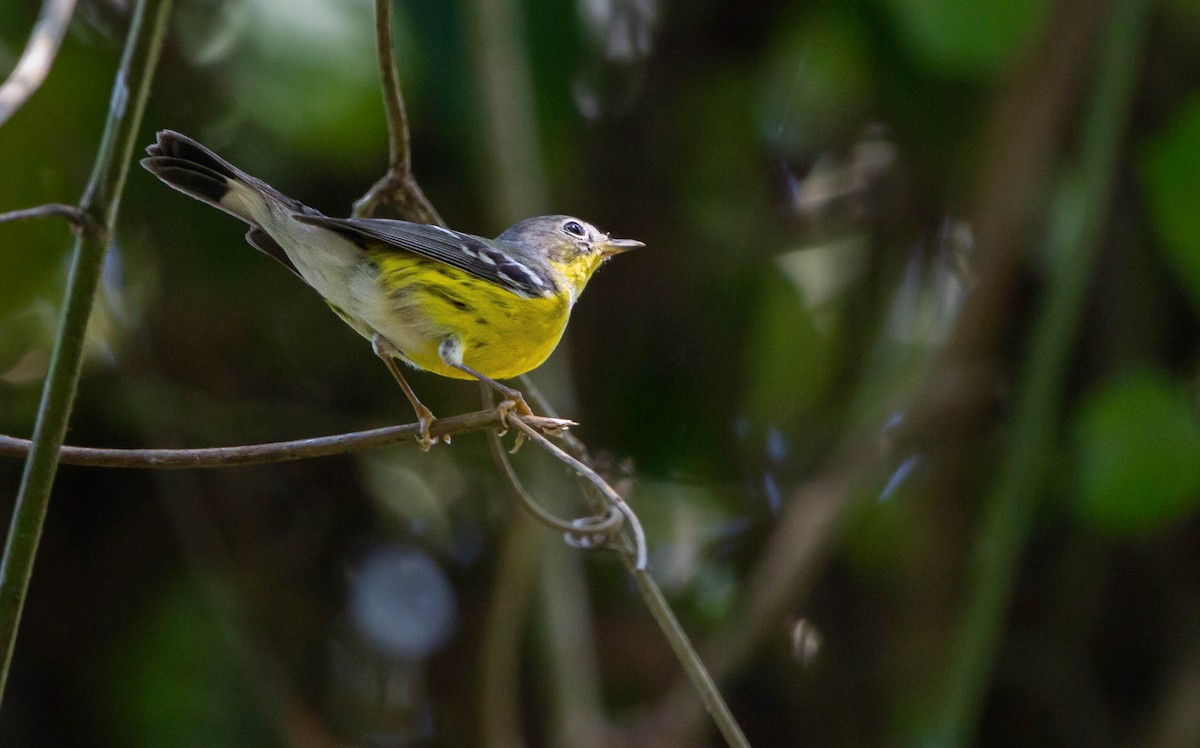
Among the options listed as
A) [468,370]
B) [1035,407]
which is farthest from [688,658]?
[1035,407]

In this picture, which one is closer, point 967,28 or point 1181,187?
point 1181,187

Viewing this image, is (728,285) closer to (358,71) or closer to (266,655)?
(358,71)

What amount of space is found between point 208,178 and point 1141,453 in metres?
2.37

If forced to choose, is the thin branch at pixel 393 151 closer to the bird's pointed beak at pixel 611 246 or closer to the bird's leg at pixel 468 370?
the bird's leg at pixel 468 370

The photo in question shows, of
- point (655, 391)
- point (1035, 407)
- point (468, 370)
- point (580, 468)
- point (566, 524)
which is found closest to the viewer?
point (580, 468)

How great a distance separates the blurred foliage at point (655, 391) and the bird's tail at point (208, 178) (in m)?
1.23

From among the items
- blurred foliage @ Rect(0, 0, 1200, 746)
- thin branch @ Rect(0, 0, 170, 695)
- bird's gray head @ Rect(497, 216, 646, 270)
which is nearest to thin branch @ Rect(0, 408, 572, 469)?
thin branch @ Rect(0, 0, 170, 695)

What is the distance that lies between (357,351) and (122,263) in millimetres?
710

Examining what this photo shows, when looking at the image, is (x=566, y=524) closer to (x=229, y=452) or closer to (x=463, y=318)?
(x=229, y=452)

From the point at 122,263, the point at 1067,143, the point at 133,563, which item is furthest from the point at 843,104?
the point at 133,563

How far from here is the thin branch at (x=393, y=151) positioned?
1457mm

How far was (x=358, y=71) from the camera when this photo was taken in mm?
3117

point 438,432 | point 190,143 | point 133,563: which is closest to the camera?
point 438,432

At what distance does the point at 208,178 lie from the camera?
1.79m
